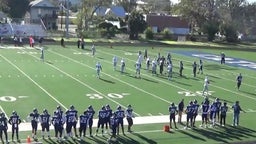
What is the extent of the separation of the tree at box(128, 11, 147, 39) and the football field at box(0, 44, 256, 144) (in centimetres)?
2158

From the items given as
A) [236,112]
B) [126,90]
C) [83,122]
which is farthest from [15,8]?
[83,122]

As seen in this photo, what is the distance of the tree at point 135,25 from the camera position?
6103cm

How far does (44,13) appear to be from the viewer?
74.8 metres

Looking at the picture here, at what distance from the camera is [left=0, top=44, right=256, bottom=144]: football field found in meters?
18.0

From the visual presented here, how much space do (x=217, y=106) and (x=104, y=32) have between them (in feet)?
137

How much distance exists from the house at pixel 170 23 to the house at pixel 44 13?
15.1 m

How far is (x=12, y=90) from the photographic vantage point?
23.9 m

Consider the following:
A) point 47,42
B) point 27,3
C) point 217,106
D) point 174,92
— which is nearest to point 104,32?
point 47,42

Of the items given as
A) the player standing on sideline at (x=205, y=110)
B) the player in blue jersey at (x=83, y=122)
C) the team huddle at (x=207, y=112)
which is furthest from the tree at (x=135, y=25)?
the player in blue jersey at (x=83, y=122)

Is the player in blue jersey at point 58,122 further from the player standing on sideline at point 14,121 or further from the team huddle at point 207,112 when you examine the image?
the team huddle at point 207,112

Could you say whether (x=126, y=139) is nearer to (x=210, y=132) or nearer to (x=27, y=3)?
(x=210, y=132)

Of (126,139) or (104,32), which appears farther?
(104,32)

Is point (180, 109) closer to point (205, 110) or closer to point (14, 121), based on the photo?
point (205, 110)

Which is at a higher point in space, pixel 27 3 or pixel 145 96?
pixel 27 3
